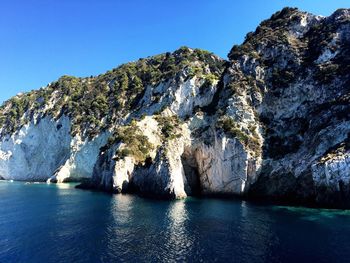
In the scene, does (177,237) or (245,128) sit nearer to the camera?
(177,237)

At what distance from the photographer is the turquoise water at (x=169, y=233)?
113ft

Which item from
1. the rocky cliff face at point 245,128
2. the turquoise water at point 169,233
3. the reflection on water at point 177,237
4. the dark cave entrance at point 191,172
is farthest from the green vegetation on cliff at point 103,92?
the reflection on water at point 177,237

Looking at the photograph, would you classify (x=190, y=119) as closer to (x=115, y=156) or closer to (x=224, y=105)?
(x=224, y=105)

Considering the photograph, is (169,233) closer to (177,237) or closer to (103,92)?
(177,237)

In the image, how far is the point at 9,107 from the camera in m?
165

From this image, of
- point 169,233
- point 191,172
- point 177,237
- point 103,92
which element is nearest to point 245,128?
point 191,172

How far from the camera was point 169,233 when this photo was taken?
43.1m

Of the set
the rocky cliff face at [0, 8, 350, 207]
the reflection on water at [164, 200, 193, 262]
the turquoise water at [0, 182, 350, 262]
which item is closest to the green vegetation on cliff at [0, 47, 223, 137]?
the rocky cliff face at [0, 8, 350, 207]

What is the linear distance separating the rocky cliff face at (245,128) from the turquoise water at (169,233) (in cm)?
1072

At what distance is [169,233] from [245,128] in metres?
45.8

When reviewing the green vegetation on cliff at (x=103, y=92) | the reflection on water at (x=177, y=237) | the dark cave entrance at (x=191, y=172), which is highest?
the green vegetation on cliff at (x=103, y=92)

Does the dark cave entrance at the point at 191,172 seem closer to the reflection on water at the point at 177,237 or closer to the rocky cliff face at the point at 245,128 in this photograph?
the rocky cliff face at the point at 245,128

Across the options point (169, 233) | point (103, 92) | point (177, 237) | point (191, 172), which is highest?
point (103, 92)

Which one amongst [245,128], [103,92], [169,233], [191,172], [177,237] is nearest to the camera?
[177,237]
